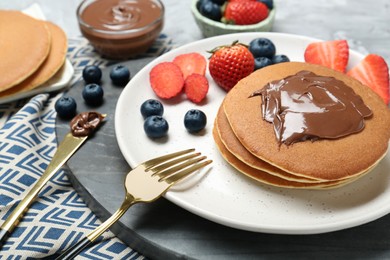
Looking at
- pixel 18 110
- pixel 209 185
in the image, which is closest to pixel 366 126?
pixel 209 185

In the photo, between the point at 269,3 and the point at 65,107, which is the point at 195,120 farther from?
the point at 269,3

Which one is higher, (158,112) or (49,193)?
(158,112)

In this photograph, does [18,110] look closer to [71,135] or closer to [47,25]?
[71,135]

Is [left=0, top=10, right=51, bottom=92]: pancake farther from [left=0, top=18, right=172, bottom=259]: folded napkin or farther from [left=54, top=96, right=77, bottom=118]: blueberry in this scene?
[left=54, top=96, right=77, bottom=118]: blueberry

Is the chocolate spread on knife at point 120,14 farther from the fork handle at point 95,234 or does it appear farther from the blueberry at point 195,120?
the fork handle at point 95,234

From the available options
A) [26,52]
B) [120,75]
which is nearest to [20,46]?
[26,52]

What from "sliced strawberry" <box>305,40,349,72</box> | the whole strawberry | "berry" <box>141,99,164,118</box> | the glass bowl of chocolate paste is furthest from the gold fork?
the glass bowl of chocolate paste

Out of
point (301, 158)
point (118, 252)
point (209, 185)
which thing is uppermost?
point (301, 158)
